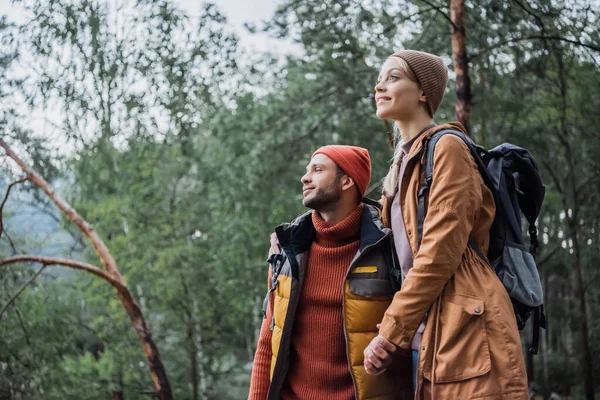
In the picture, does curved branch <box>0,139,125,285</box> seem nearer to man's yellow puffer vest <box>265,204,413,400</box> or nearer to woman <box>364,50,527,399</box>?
man's yellow puffer vest <box>265,204,413,400</box>

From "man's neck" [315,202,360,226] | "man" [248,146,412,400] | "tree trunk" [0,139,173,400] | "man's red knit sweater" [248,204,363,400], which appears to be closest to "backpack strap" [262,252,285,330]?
"man" [248,146,412,400]

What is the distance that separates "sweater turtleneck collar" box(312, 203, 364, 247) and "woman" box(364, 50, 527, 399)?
1.10 ft

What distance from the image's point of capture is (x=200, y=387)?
54.4 ft

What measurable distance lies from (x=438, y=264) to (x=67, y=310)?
43.4ft

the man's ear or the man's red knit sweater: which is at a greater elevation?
the man's ear

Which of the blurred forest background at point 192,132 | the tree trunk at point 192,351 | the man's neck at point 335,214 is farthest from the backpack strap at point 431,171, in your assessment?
the tree trunk at point 192,351

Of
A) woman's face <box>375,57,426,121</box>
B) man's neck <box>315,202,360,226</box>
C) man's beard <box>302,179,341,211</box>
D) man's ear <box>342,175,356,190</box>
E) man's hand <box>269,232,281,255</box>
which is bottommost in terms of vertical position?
man's hand <box>269,232,281,255</box>

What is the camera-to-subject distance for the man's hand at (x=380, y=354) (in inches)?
82.0

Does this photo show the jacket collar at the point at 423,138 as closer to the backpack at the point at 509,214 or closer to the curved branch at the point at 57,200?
the backpack at the point at 509,214

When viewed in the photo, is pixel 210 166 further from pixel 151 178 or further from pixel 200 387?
pixel 200 387

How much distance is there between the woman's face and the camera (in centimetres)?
238

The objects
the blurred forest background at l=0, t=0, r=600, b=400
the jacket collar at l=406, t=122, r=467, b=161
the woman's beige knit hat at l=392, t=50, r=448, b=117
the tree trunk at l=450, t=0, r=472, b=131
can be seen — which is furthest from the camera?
the blurred forest background at l=0, t=0, r=600, b=400

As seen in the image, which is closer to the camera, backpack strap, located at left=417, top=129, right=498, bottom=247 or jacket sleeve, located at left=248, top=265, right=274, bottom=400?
backpack strap, located at left=417, top=129, right=498, bottom=247

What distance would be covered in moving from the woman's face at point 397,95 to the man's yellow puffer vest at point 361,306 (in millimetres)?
448
